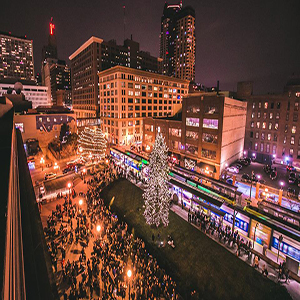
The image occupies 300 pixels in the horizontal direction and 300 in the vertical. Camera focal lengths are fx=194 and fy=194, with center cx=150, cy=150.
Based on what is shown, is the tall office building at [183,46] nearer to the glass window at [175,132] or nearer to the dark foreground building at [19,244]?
the glass window at [175,132]

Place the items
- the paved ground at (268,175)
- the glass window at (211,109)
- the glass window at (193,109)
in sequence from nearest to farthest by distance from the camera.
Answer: the paved ground at (268,175)
the glass window at (211,109)
the glass window at (193,109)

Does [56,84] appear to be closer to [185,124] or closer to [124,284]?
[185,124]

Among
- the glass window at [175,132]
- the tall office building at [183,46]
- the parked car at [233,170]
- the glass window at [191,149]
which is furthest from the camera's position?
the tall office building at [183,46]

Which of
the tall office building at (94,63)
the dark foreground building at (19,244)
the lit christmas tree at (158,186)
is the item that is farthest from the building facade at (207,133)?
the tall office building at (94,63)

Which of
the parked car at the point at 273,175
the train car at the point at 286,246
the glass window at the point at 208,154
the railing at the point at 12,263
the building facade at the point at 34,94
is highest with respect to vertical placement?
the building facade at the point at 34,94

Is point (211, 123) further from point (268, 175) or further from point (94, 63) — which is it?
point (94, 63)

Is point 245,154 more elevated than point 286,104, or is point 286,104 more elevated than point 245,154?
point 286,104

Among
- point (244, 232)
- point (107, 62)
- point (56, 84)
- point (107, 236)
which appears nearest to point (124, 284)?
point (107, 236)

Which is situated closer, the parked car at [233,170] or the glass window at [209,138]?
the glass window at [209,138]
